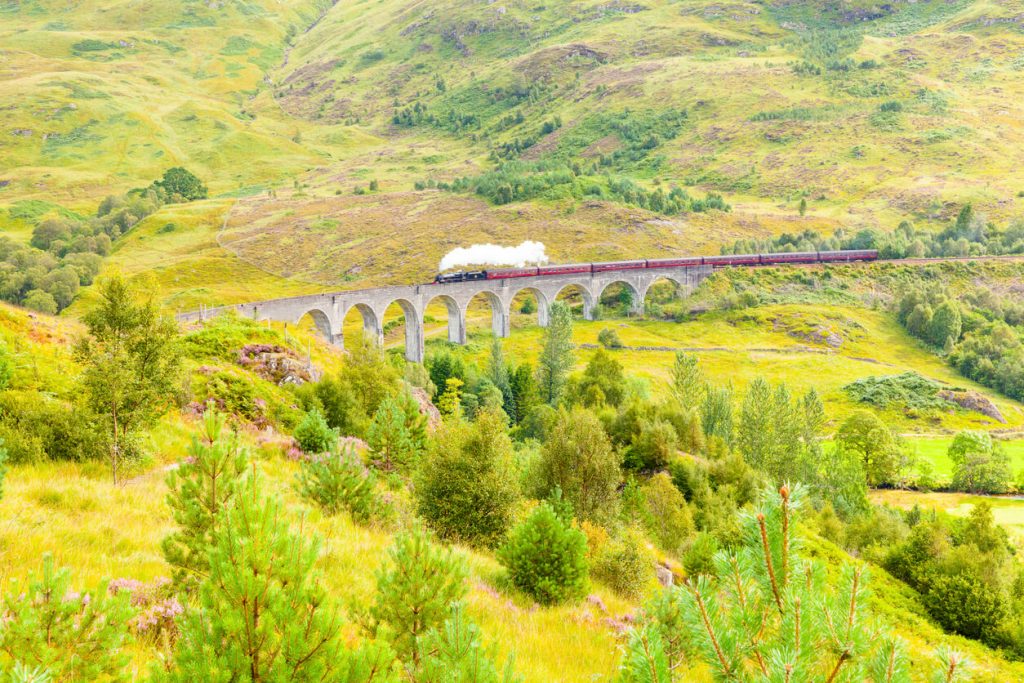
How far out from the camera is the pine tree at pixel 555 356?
58875 mm

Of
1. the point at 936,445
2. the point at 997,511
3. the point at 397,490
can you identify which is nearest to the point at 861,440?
the point at 997,511

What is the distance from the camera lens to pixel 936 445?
59312 millimetres

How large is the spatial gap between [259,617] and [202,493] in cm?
303

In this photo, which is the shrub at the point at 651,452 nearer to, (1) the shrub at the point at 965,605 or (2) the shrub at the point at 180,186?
(1) the shrub at the point at 965,605

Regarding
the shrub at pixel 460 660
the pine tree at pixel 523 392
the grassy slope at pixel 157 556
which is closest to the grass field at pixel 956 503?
the pine tree at pixel 523 392

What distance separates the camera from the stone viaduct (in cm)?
6400

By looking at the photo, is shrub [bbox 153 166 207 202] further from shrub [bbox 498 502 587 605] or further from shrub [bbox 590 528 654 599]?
shrub [bbox 498 502 587 605]

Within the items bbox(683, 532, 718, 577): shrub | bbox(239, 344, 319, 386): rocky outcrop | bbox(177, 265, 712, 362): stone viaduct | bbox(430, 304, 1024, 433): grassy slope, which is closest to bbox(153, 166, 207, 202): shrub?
bbox(177, 265, 712, 362): stone viaduct

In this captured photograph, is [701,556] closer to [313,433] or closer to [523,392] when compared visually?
[313,433]

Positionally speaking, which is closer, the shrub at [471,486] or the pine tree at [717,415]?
the shrub at [471,486]

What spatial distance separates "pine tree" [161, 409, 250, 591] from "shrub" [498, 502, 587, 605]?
5.05 metres

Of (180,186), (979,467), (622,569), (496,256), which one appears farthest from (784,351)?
(180,186)

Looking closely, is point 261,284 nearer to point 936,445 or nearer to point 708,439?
point 708,439

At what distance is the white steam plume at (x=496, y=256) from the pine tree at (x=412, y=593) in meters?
92.5
